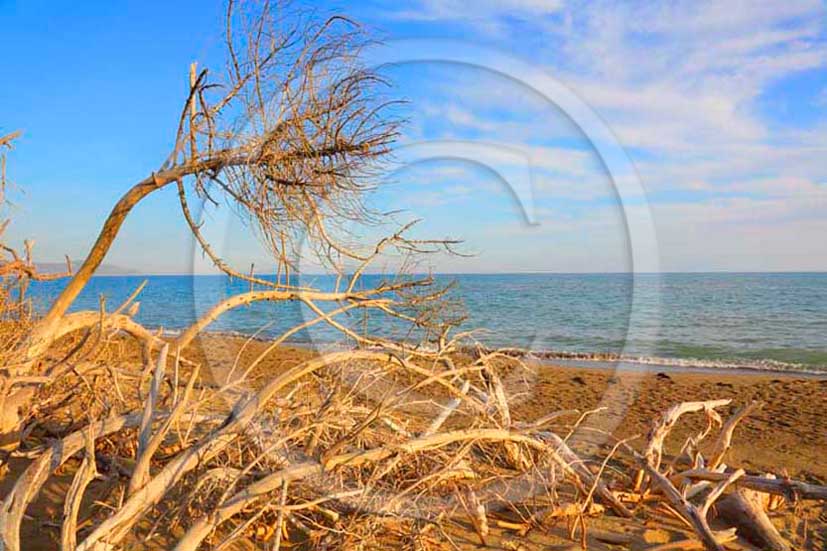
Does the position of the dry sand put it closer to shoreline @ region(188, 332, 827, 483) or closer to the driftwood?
shoreline @ region(188, 332, 827, 483)

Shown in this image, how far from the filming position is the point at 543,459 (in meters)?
4.36

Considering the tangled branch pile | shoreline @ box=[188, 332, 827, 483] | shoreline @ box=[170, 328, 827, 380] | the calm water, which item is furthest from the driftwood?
shoreline @ box=[170, 328, 827, 380]

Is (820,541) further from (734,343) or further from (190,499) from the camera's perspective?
(734,343)

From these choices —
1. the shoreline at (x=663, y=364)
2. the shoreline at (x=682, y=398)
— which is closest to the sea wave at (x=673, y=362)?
the shoreline at (x=663, y=364)

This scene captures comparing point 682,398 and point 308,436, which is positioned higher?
point 308,436

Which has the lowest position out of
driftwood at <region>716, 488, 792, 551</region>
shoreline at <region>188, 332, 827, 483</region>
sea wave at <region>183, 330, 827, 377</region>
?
sea wave at <region>183, 330, 827, 377</region>

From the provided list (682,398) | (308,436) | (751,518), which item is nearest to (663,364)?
(682,398)

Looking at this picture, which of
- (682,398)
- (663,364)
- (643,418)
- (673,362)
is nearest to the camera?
(643,418)

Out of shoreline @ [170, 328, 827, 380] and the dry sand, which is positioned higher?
Result: the dry sand

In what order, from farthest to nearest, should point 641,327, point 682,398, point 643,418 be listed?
point 641,327
point 682,398
point 643,418

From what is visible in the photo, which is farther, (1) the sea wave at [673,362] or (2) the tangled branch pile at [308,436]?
(1) the sea wave at [673,362]

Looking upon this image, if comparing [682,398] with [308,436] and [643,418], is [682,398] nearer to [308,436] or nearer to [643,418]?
[643,418]

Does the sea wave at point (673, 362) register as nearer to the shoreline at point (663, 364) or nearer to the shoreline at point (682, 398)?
the shoreline at point (663, 364)

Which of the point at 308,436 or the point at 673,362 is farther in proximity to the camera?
the point at 673,362
